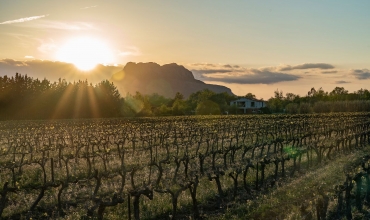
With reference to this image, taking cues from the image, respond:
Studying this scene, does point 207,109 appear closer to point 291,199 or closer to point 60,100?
point 60,100

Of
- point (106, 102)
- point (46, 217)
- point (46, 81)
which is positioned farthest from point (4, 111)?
point (46, 217)

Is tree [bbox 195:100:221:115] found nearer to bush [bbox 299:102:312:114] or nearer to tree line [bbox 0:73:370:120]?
tree line [bbox 0:73:370:120]

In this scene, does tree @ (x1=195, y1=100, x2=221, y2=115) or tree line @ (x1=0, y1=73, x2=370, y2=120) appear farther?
tree @ (x1=195, y1=100, x2=221, y2=115)

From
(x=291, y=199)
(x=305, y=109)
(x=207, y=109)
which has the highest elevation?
(x=207, y=109)

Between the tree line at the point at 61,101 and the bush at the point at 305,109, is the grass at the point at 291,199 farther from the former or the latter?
the bush at the point at 305,109

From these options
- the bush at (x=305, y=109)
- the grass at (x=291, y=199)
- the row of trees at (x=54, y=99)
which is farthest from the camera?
the bush at (x=305, y=109)

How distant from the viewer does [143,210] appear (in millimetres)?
11117

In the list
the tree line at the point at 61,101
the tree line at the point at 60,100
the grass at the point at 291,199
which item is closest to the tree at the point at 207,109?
the tree line at the point at 61,101

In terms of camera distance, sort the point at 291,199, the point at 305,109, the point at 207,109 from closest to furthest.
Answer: the point at 291,199
the point at 305,109
the point at 207,109

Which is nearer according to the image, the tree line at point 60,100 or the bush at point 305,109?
the tree line at point 60,100

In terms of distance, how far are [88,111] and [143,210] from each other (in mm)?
66439

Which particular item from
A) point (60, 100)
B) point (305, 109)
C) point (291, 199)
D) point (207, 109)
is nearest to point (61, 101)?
point (60, 100)

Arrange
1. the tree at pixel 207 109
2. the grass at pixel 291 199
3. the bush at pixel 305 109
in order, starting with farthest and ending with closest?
the tree at pixel 207 109, the bush at pixel 305 109, the grass at pixel 291 199

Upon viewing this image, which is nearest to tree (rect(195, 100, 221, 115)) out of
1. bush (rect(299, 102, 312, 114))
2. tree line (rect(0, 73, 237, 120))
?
tree line (rect(0, 73, 237, 120))
